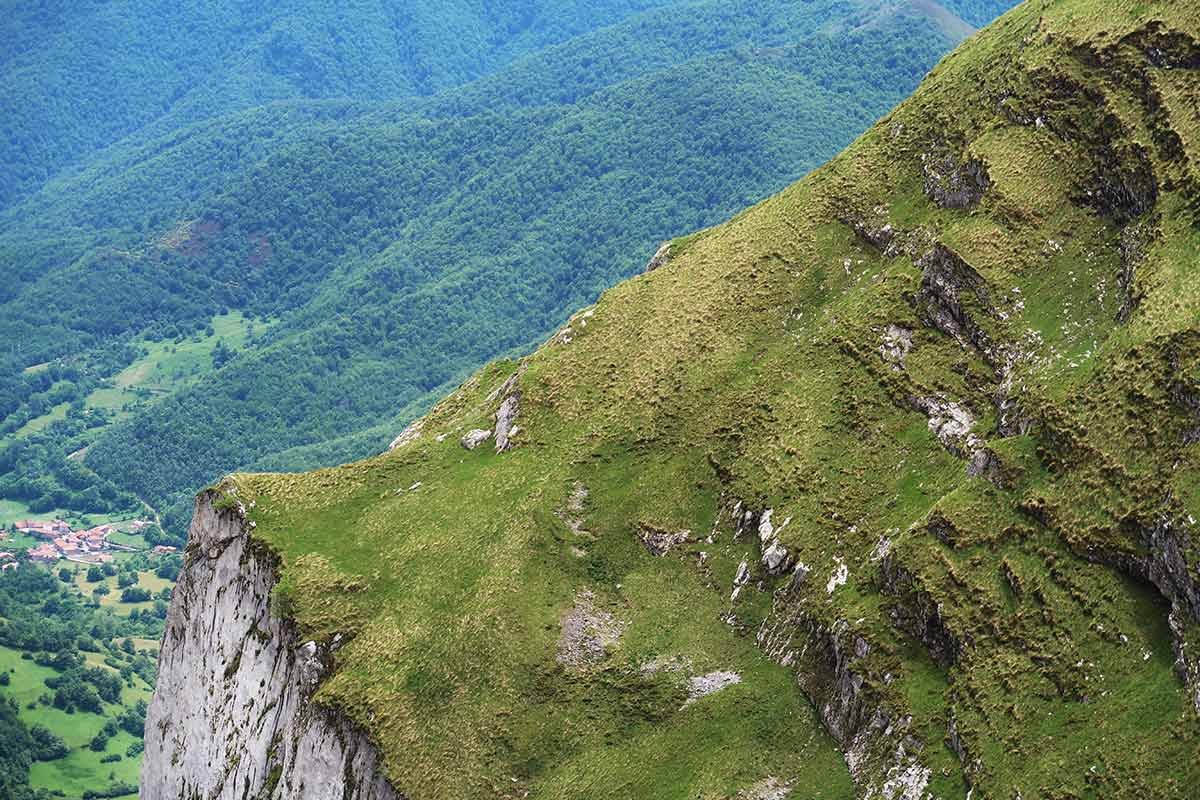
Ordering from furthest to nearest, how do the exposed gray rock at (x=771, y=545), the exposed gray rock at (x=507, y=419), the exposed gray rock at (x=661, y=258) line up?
the exposed gray rock at (x=661, y=258)
the exposed gray rock at (x=507, y=419)
the exposed gray rock at (x=771, y=545)

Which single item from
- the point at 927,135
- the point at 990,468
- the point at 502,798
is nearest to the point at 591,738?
the point at 502,798

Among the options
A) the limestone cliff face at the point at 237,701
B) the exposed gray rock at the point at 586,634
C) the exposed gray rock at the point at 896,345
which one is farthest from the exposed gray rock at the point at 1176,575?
the limestone cliff face at the point at 237,701

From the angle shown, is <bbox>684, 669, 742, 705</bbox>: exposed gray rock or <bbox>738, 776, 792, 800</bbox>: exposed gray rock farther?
<bbox>684, 669, 742, 705</bbox>: exposed gray rock

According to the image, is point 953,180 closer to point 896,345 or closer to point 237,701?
point 896,345

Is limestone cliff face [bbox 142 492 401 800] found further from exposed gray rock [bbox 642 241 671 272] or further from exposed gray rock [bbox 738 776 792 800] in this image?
exposed gray rock [bbox 642 241 671 272]

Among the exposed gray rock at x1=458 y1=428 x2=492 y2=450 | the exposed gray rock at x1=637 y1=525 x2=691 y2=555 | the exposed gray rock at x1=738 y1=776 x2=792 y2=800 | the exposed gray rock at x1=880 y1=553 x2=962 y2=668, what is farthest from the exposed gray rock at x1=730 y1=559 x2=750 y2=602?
the exposed gray rock at x1=458 y1=428 x2=492 y2=450

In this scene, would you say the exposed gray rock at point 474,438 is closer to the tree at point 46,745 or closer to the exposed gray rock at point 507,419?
the exposed gray rock at point 507,419

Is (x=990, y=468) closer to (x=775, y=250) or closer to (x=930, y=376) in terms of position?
(x=930, y=376)

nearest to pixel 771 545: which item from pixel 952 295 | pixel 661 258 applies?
pixel 952 295
